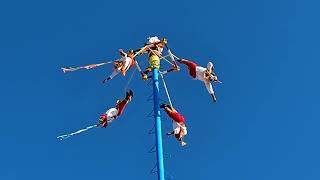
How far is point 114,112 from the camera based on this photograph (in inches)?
712

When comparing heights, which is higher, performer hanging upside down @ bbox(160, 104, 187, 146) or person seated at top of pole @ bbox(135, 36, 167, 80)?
person seated at top of pole @ bbox(135, 36, 167, 80)

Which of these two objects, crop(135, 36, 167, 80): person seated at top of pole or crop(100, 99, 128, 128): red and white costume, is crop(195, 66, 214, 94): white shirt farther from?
crop(100, 99, 128, 128): red and white costume

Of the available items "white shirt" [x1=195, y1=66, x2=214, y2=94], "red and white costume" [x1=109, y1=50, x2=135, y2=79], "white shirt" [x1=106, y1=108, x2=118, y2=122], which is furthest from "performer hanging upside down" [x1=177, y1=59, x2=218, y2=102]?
"white shirt" [x1=106, y1=108, x2=118, y2=122]

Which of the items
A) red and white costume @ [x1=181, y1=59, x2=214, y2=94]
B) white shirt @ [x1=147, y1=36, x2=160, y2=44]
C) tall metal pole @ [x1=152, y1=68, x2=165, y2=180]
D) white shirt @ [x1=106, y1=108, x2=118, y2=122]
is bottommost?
tall metal pole @ [x1=152, y1=68, x2=165, y2=180]

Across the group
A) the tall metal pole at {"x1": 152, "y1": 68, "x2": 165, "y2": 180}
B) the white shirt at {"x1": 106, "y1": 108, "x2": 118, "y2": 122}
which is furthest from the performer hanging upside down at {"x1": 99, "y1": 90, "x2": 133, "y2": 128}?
the tall metal pole at {"x1": 152, "y1": 68, "x2": 165, "y2": 180}

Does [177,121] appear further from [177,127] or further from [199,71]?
[199,71]

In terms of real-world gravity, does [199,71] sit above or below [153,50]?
below

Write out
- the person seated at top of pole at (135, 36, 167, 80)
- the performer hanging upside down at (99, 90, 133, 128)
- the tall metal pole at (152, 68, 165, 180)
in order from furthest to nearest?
the performer hanging upside down at (99, 90, 133, 128)
the person seated at top of pole at (135, 36, 167, 80)
the tall metal pole at (152, 68, 165, 180)

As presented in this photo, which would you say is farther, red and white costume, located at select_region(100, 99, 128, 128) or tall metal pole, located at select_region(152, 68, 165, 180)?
red and white costume, located at select_region(100, 99, 128, 128)

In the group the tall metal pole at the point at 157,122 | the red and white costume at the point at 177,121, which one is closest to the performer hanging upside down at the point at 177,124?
the red and white costume at the point at 177,121

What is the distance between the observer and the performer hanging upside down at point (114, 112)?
18.0 m

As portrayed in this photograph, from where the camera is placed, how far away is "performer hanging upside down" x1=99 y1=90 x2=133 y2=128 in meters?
18.0

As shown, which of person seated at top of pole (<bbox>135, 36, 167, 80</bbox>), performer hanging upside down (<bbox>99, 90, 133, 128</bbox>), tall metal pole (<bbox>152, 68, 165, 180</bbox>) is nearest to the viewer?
tall metal pole (<bbox>152, 68, 165, 180</bbox>)

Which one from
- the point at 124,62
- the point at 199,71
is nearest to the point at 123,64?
the point at 124,62
